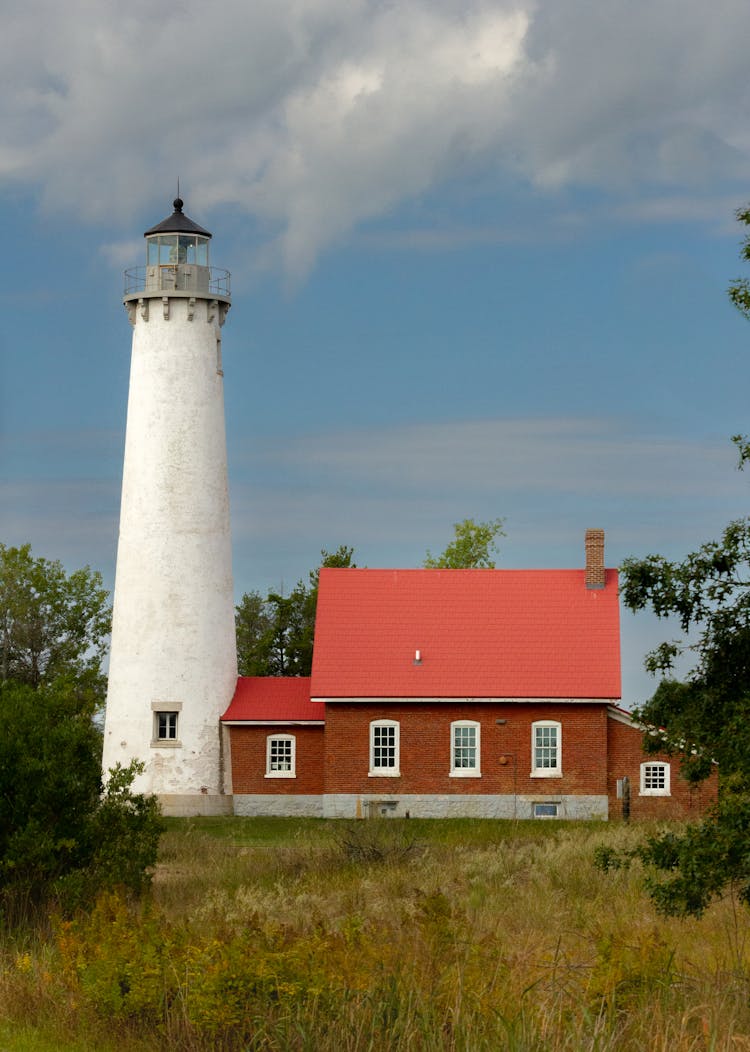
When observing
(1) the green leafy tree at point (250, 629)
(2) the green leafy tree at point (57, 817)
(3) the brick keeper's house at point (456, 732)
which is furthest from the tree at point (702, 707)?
(1) the green leafy tree at point (250, 629)

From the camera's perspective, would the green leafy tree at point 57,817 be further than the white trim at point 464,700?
No

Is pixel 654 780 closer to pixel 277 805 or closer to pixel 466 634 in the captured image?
pixel 466 634

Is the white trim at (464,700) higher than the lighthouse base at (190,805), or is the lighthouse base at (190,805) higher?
the white trim at (464,700)

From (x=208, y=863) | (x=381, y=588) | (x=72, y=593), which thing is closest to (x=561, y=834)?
(x=208, y=863)

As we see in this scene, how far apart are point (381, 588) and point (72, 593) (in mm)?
17443

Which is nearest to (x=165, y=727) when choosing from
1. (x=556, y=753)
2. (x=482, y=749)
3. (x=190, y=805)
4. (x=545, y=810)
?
(x=190, y=805)

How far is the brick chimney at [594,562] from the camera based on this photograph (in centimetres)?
4228

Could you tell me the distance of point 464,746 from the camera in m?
40.0

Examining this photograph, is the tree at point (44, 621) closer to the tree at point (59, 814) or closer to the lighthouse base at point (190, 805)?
the lighthouse base at point (190, 805)

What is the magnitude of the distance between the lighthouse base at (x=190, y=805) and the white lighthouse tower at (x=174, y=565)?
26 mm

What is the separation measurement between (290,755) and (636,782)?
9193 millimetres

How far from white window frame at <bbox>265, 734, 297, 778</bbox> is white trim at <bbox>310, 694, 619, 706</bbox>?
1.86 metres

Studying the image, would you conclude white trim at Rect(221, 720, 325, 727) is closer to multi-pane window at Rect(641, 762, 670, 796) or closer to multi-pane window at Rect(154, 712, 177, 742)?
multi-pane window at Rect(154, 712, 177, 742)

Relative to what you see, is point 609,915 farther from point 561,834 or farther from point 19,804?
point 561,834
